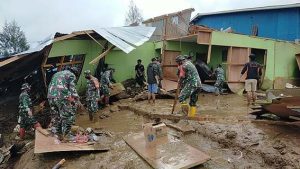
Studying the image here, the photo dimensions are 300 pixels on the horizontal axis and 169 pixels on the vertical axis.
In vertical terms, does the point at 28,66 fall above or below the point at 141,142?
above

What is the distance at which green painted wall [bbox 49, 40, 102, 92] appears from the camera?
1252cm

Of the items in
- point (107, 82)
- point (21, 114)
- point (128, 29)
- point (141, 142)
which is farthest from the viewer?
point (128, 29)

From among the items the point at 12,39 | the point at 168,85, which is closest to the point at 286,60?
the point at 168,85

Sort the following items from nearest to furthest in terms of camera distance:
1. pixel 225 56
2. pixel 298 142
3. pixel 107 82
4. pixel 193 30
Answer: pixel 298 142
pixel 107 82
pixel 193 30
pixel 225 56

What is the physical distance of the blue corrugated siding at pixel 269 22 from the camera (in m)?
17.4

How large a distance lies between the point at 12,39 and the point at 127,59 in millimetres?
15404

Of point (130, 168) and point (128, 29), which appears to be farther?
point (128, 29)

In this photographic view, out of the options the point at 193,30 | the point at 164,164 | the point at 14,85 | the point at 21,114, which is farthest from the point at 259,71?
the point at 14,85

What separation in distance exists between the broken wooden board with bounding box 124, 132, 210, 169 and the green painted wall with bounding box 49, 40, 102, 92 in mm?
6783

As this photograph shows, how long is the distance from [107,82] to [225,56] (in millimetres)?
6920

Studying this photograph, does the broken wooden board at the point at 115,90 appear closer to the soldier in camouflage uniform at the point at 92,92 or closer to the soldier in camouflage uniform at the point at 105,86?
the soldier in camouflage uniform at the point at 105,86

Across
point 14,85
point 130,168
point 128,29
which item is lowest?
point 130,168

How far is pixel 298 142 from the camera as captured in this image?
6.68 m

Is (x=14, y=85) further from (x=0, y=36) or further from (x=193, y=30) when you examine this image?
(x=0, y=36)
